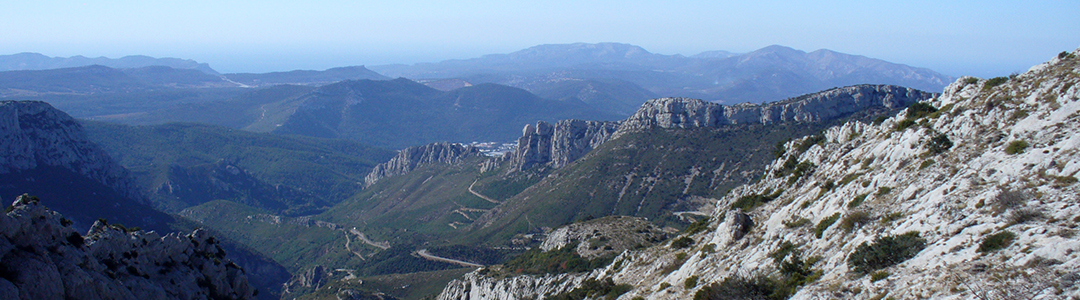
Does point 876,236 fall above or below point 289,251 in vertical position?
above

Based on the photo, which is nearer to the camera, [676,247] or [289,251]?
[676,247]

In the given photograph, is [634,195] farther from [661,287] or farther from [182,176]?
[182,176]

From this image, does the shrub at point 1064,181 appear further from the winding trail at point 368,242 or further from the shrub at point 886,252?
the winding trail at point 368,242

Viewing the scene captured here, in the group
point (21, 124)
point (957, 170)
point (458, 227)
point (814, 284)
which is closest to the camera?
point (814, 284)

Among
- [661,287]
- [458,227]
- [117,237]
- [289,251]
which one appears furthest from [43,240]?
[289,251]

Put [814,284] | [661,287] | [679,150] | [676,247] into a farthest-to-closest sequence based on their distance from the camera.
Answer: [679,150], [676,247], [661,287], [814,284]

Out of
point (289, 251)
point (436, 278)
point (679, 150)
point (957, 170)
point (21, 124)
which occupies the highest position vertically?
point (957, 170)

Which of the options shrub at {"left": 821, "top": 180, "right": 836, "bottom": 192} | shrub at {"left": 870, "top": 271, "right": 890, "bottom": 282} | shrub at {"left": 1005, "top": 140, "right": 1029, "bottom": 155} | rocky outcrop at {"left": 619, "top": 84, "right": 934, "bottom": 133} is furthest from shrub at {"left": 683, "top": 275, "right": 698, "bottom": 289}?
rocky outcrop at {"left": 619, "top": 84, "right": 934, "bottom": 133}

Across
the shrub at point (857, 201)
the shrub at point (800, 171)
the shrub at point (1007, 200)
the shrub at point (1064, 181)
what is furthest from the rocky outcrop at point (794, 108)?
the shrub at point (1007, 200)
